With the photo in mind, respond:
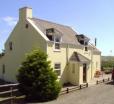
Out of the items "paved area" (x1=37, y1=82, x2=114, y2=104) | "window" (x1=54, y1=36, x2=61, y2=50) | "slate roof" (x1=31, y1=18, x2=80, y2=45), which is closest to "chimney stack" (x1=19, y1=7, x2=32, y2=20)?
"slate roof" (x1=31, y1=18, x2=80, y2=45)

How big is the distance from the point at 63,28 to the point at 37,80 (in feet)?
59.8

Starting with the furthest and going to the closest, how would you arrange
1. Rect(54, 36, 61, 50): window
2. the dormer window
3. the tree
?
Rect(54, 36, 61, 50): window
the dormer window
the tree

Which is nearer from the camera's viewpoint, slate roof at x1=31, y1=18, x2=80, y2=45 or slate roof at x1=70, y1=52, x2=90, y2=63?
slate roof at x1=31, y1=18, x2=80, y2=45

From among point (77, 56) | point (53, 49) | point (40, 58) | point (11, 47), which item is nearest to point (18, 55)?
→ point (11, 47)

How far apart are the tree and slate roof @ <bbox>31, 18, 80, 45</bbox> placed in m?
9.38

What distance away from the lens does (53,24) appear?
3797cm

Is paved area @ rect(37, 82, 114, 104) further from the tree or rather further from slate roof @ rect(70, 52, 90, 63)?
slate roof @ rect(70, 52, 90, 63)

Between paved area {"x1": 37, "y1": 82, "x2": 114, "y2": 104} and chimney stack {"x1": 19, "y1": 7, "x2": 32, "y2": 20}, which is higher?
chimney stack {"x1": 19, "y1": 7, "x2": 32, "y2": 20}

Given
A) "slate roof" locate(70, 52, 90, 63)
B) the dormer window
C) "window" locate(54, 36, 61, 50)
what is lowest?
"slate roof" locate(70, 52, 90, 63)

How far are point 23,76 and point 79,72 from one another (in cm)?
1227

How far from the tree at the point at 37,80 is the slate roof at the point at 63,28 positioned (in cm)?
938

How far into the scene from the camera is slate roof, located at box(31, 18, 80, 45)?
111 feet

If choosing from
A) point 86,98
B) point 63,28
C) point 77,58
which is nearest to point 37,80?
point 86,98

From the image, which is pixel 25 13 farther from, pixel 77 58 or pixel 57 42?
pixel 77 58
